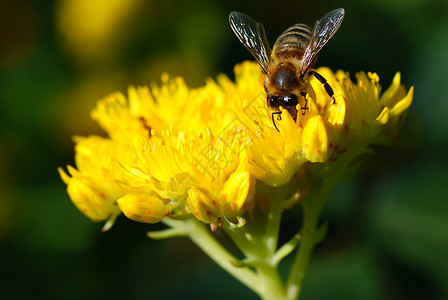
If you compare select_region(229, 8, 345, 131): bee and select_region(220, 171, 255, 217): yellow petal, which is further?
select_region(229, 8, 345, 131): bee

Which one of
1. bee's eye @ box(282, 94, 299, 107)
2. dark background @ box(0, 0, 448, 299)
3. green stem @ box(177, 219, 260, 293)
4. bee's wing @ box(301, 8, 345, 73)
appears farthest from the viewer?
dark background @ box(0, 0, 448, 299)

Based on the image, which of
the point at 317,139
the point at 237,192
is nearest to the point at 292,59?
the point at 317,139

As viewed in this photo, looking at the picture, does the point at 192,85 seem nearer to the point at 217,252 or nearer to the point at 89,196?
the point at 217,252

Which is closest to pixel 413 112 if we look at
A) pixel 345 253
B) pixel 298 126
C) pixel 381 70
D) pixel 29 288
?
pixel 381 70

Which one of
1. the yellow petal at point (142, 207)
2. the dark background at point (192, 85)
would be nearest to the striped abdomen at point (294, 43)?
the yellow petal at point (142, 207)

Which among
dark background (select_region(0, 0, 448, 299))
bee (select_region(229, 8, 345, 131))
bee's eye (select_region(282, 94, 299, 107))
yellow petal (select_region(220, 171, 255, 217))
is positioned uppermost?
bee (select_region(229, 8, 345, 131))

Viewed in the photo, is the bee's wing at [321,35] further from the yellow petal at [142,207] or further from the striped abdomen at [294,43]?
the yellow petal at [142,207]

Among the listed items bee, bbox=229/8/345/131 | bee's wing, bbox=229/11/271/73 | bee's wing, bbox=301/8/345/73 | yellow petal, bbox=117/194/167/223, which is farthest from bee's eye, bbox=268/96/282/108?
yellow petal, bbox=117/194/167/223

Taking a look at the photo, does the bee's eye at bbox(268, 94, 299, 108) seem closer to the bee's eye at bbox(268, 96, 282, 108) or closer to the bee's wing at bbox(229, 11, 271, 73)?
the bee's eye at bbox(268, 96, 282, 108)
